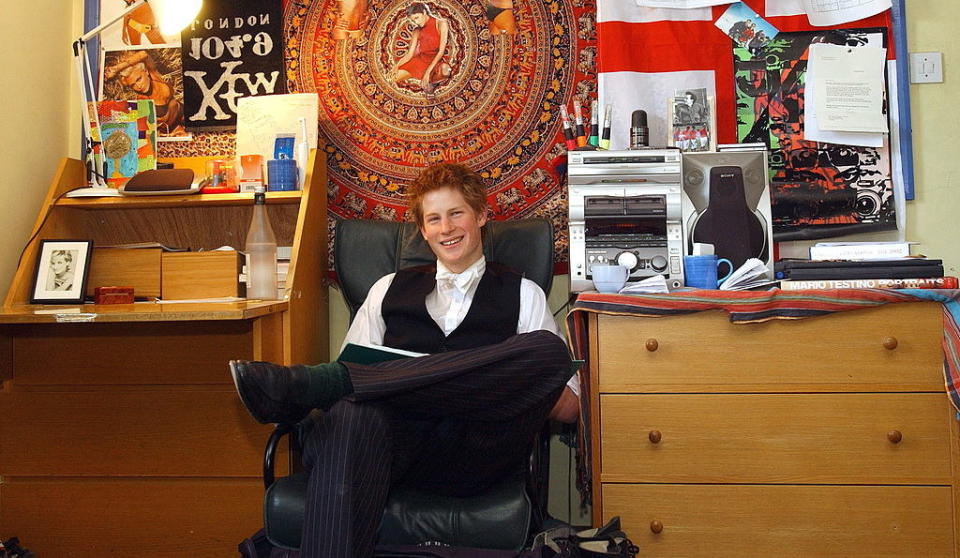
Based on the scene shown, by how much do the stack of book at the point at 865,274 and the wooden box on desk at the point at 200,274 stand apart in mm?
1390

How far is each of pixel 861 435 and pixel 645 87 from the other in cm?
117

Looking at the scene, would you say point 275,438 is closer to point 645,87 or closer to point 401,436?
point 401,436

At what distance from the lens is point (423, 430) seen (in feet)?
5.35

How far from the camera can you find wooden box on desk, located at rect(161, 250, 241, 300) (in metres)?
2.18

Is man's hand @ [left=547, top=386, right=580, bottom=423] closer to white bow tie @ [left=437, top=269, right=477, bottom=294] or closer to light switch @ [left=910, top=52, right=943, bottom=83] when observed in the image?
white bow tie @ [left=437, top=269, right=477, bottom=294]

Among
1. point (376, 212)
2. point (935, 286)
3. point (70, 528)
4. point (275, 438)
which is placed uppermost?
point (376, 212)

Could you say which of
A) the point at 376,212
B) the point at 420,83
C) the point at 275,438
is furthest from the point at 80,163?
the point at 275,438

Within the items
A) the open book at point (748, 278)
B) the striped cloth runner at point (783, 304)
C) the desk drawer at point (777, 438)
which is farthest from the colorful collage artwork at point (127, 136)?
the open book at point (748, 278)

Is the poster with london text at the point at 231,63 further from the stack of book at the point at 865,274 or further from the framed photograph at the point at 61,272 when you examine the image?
the stack of book at the point at 865,274

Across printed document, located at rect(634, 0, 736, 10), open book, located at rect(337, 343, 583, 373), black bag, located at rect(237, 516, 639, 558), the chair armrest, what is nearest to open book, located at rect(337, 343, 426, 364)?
open book, located at rect(337, 343, 583, 373)

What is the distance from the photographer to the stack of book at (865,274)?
1.82 meters

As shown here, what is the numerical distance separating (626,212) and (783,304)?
0.48 m

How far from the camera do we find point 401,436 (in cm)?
161

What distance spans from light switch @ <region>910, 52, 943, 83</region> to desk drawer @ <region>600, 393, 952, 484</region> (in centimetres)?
109
